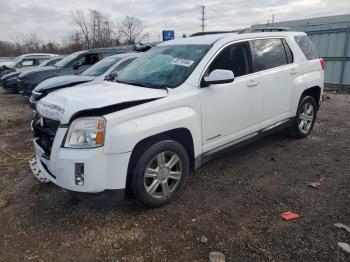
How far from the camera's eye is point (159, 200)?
346 cm

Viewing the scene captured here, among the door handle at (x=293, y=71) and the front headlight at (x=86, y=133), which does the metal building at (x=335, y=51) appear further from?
the front headlight at (x=86, y=133)

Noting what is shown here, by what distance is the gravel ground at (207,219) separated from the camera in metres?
2.85

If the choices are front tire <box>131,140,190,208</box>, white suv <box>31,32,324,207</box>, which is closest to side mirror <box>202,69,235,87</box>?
white suv <box>31,32,324,207</box>

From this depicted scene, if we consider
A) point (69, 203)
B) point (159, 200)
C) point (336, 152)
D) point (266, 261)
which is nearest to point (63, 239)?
point (69, 203)

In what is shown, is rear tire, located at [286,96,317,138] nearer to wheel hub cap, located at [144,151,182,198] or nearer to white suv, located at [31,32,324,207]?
white suv, located at [31,32,324,207]

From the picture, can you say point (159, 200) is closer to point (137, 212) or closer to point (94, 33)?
point (137, 212)

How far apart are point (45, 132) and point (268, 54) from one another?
3291 mm

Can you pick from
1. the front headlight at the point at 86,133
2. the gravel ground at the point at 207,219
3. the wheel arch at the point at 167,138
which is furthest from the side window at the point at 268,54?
the front headlight at the point at 86,133

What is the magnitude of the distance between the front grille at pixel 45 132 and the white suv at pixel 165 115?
11mm

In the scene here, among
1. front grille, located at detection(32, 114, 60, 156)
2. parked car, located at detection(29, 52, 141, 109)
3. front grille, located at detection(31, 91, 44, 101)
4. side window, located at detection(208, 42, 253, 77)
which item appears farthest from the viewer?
parked car, located at detection(29, 52, 141, 109)

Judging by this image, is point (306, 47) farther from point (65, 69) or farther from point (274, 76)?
point (65, 69)

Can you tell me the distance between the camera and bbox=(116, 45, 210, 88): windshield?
368 centimetres

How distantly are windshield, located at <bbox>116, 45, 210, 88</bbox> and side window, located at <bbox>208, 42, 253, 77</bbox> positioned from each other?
0.70ft

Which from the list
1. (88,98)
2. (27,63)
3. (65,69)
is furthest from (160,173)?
(27,63)
